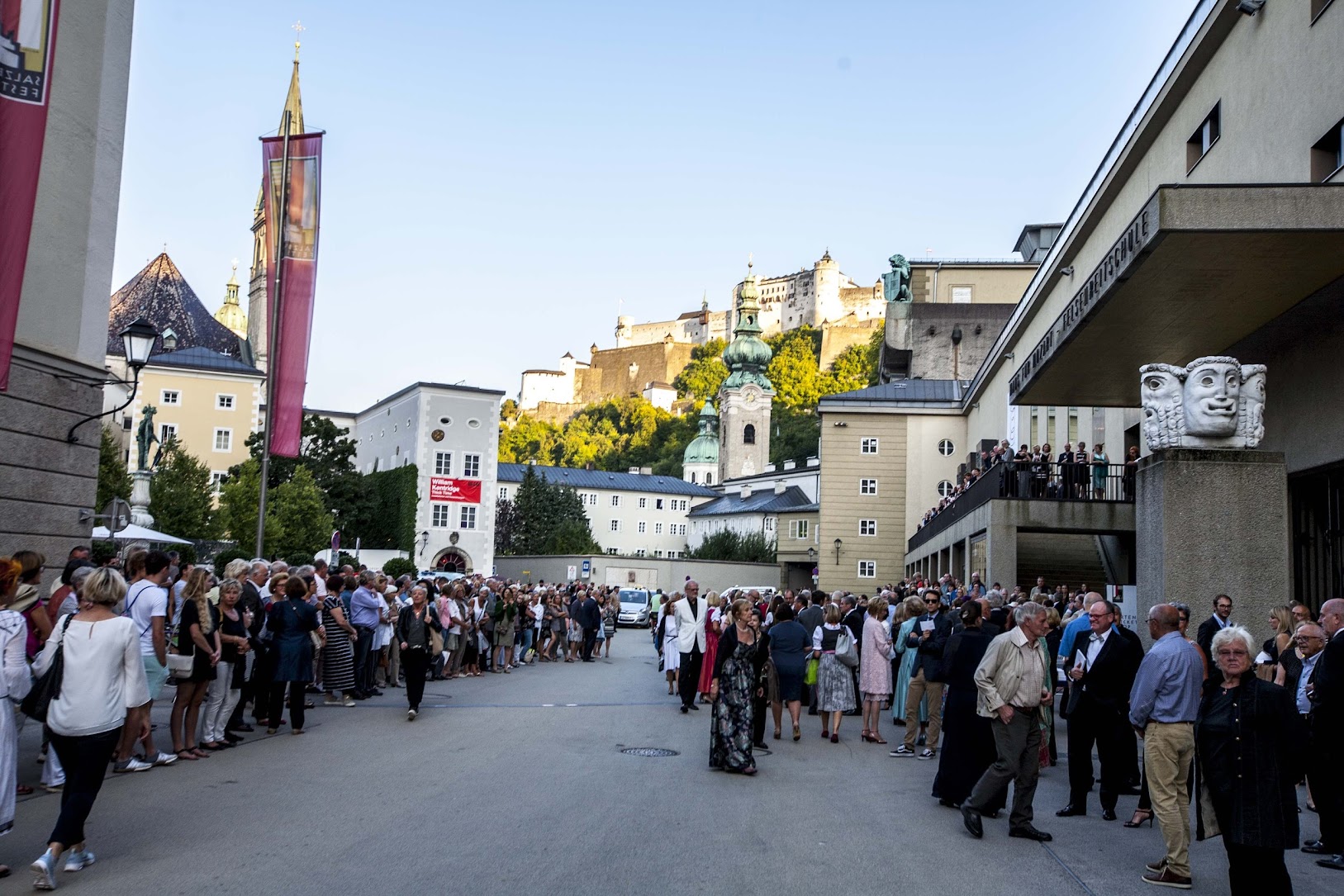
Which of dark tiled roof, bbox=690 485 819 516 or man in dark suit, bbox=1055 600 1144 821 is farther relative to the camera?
dark tiled roof, bbox=690 485 819 516

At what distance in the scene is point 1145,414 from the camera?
48.7 ft

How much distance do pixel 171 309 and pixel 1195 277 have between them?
275ft

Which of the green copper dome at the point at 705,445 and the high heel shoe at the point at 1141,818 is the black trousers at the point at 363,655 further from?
the green copper dome at the point at 705,445

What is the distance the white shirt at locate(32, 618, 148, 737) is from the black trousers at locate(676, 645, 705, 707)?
11.2 meters

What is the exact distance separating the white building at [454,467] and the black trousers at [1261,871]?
68158mm

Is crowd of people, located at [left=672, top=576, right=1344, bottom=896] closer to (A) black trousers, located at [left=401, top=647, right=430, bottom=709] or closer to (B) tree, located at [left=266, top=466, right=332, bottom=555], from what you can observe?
(A) black trousers, located at [left=401, top=647, right=430, bottom=709]

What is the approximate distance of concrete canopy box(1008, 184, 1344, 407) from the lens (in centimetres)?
1304

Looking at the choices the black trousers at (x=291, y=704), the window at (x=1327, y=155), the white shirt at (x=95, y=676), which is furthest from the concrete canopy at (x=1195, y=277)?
the white shirt at (x=95, y=676)

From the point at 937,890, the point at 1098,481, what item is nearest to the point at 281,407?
the point at 937,890

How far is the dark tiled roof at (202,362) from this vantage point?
71500mm

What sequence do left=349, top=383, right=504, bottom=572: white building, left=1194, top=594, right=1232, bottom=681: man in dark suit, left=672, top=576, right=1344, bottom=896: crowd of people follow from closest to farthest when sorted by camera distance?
left=672, top=576, right=1344, bottom=896: crowd of people
left=1194, top=594, right=1232, bottom=681: man in dark suit
left=349, top=383, right=504, bottom=572: white building

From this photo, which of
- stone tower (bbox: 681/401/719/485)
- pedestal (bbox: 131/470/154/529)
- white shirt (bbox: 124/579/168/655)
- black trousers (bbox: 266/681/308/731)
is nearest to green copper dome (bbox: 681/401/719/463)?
stone tower (bbox: 681/401/719/485)

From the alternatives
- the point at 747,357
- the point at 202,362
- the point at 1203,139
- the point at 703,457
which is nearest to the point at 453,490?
the point at 202,362

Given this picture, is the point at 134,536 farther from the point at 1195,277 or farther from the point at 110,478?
the point at 110,478
